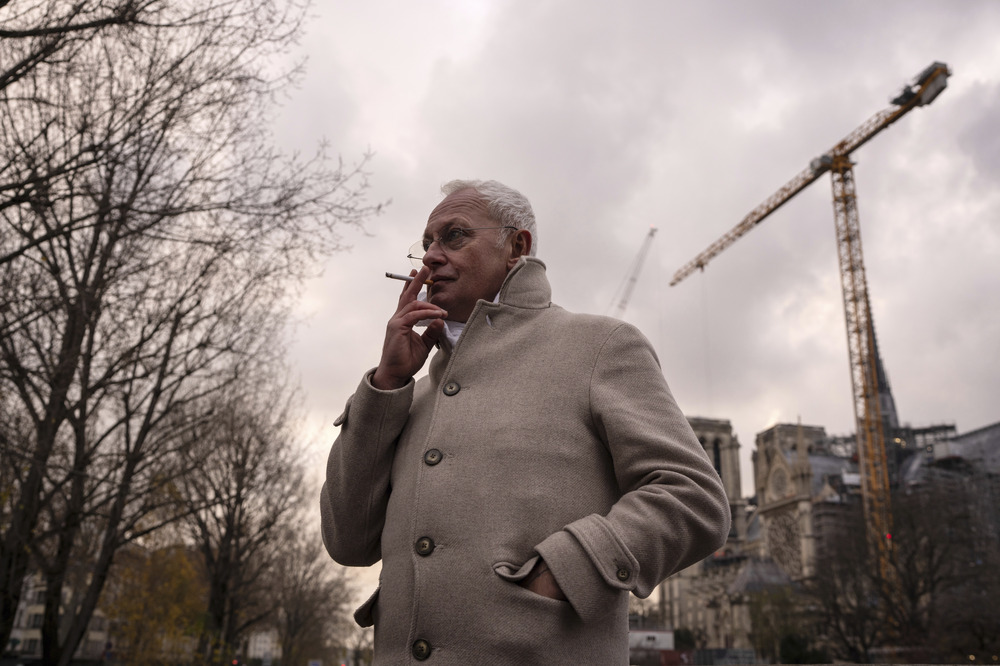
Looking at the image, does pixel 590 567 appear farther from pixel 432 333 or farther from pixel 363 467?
pixel 432 333

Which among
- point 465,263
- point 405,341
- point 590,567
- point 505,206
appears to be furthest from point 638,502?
point 505,206

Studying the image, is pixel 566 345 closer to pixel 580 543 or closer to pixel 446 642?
pixel 580 543

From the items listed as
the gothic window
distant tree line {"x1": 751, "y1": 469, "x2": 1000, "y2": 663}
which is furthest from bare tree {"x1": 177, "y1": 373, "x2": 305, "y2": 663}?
the gothic window

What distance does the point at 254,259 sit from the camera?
1141 centimetres

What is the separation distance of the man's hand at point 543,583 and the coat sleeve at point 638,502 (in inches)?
2.0

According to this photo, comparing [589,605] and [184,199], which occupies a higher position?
[184,199]

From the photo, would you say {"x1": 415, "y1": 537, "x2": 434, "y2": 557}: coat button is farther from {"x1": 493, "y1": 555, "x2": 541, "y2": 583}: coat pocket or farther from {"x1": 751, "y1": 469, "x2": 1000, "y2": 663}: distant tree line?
{"x1": 751, "y1": 469, "x2": 1000, "y2": 663}: distant tree line

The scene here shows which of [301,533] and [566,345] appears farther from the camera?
[301,533]

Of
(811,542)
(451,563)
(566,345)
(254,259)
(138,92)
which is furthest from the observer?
(811,542)

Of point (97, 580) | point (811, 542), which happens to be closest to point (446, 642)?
point (97, 580)

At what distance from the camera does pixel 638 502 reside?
74.4 inches

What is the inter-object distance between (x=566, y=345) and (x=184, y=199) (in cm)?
825

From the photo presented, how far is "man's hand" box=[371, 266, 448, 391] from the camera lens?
2.30 m

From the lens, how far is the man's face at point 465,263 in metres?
2.49
